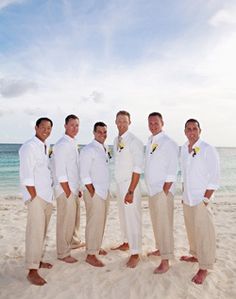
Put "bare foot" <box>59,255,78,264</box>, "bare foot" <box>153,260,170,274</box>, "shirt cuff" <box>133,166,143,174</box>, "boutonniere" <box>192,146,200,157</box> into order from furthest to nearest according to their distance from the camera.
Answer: "bare foot" <box>59,255,78,264</box>, "shirt cuff" <box>133,166,143,174</box>, "bare foot" <box>153,260,170,274</box>, "boutonniere" <box>192,146,200,157</box>

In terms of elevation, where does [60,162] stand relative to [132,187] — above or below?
above

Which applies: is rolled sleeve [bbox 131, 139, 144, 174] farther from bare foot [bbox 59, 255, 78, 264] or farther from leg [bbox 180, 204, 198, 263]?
bare foot [bbox 59, 255, 78, 264]

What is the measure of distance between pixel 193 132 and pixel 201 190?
853 mm

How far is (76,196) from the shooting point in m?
5.47

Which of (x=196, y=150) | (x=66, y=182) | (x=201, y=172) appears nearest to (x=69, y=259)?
(x=66, y=182)

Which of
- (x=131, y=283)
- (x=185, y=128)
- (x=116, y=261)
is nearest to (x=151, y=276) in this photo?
(x=131, y=283)

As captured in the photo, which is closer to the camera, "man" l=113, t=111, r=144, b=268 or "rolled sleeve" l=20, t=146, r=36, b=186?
"rolled sleeve" l=20, t=146, r=36, b=186

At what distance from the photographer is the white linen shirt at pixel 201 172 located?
4.71m

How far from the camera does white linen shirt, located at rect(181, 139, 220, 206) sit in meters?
4.71

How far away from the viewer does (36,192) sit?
187 inches

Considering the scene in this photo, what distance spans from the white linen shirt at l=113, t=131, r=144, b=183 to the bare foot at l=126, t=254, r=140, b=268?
121cm

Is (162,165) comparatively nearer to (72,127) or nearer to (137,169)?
(137,169)

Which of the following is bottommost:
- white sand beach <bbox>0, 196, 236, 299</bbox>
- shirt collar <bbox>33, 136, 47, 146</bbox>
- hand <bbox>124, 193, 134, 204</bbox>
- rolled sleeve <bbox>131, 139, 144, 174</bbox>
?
white sand beach <bbox>0, 196, 236, 299</bbox>

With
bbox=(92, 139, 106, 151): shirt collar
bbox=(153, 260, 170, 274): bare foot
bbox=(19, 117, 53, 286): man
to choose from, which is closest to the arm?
bbox=(92, 139, 106, 151): shirt collar
